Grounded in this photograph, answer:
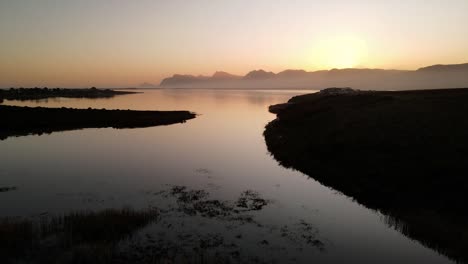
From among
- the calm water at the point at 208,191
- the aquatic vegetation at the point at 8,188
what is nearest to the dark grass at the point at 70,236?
the calm water at the point at 208,191

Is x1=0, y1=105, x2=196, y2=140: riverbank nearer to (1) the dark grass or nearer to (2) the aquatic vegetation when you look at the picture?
(2) the aquatic vegetation

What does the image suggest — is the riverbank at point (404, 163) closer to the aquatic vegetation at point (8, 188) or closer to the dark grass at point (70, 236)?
the dark grass at point (70, 236)

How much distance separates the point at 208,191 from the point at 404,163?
50.4 ft

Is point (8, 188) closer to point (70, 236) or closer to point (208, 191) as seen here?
point (70, 236)

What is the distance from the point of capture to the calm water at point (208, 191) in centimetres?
1617

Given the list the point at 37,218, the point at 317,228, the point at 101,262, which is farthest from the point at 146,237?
the point at 317,228

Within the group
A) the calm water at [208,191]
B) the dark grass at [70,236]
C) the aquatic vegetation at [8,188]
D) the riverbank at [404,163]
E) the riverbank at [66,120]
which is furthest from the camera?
the riverbank at [66,120]

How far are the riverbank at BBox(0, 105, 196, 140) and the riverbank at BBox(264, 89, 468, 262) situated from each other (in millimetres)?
34191

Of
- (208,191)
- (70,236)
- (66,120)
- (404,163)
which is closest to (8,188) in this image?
(70,236)

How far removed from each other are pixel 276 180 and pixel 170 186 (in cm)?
915

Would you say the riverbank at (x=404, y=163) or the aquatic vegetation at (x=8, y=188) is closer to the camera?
the riverbank at (x=404, y=163)

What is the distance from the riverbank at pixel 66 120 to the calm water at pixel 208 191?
32.6ft

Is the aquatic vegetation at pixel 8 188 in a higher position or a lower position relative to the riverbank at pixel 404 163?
lower

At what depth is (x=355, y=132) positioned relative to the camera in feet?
119
